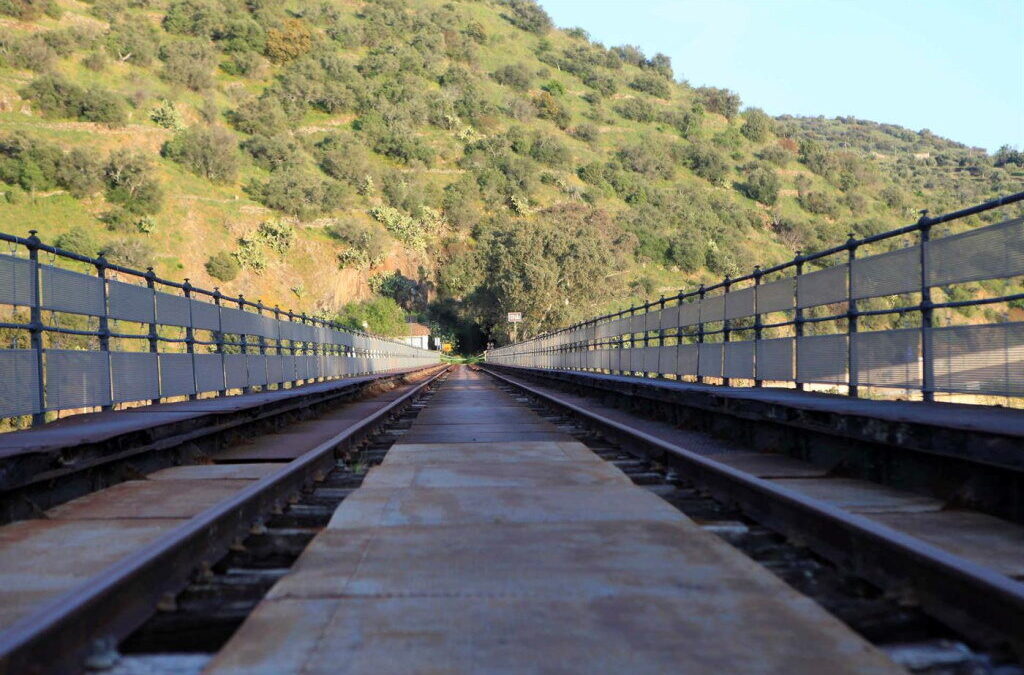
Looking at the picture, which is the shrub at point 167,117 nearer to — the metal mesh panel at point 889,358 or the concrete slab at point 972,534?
the metal mesh panel at point 889,358

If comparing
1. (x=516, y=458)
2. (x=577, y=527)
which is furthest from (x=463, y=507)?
(x=516, y=458)

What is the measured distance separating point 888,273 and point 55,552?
344 inches

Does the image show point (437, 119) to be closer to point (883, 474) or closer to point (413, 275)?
point (413, 275)

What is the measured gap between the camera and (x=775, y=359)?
42.3ft

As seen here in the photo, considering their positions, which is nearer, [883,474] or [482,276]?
[883,474]

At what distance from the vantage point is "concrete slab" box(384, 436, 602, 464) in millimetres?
8273

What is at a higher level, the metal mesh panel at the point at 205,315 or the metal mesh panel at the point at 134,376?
the metal mesh panel at the point at 205,315

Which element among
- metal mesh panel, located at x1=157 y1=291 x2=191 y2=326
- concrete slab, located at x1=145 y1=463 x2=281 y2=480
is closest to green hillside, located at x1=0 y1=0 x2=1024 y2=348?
metal mesh panel, located at x1=157 y1=291 x2=191 y2=326

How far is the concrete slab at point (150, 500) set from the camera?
5539 millimetres

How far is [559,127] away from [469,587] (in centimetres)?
14912

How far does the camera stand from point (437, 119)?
131125 mm

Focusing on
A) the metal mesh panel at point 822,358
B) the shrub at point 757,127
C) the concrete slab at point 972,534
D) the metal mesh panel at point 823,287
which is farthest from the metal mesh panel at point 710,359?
the shrub at point 757,127

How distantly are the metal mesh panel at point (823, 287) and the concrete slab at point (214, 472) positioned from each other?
7.17 meters

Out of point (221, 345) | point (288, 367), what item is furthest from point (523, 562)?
point (288, 367)
